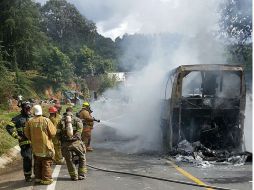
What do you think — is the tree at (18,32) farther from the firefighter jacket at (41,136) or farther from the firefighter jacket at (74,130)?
the firefighter jacket at (41,136)

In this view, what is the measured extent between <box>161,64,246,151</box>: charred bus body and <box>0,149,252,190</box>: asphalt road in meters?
1.46

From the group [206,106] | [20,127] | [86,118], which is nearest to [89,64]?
[86,118]

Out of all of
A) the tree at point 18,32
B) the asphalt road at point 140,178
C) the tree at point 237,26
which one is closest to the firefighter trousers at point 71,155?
the asphalt road at point 140,178

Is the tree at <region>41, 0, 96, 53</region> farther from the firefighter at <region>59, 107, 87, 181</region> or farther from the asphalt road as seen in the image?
the firefighter at <region>59, 107, 87, 181</region>

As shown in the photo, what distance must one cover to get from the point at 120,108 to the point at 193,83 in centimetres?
1771

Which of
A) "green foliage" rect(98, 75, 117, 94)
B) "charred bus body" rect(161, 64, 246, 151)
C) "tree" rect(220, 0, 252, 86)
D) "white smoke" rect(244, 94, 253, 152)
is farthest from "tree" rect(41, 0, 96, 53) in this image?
"charred bus body" rect(161, 64, 246, 151)

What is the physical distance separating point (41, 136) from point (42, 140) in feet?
0.25

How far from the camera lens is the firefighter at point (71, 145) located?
29.6 ft

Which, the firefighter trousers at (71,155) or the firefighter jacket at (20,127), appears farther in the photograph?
the firefighter jacket at (20,127)

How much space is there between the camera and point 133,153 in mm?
13500

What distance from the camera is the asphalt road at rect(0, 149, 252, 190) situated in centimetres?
838

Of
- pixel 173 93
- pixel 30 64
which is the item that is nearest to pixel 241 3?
pixel 173 93

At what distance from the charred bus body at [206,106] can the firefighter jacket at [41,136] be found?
4.73m

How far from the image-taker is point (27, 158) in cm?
911
